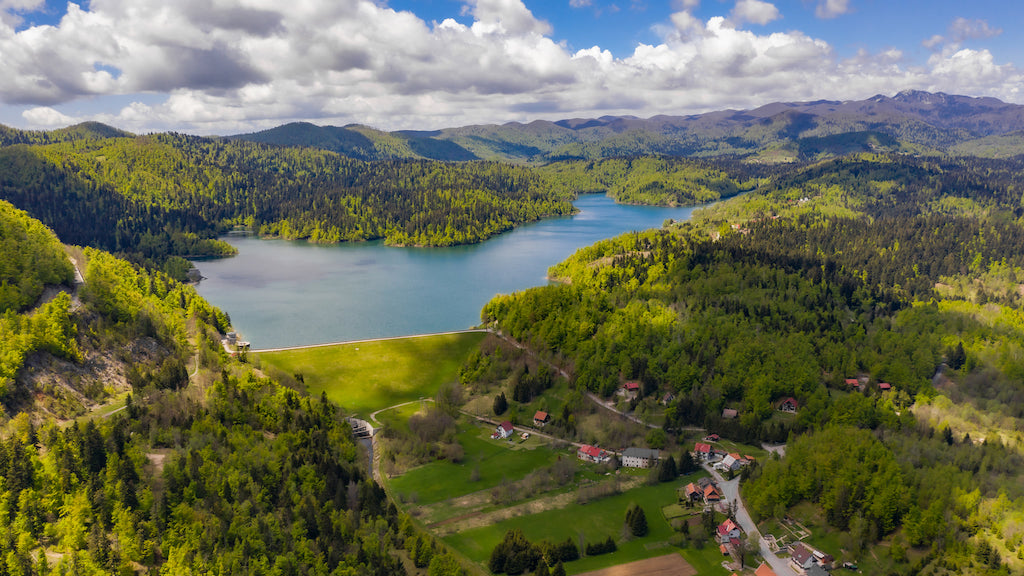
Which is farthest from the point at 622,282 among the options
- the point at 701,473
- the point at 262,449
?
the point at 262,449

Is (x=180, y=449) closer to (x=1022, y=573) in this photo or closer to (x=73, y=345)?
(x=73, y=345)

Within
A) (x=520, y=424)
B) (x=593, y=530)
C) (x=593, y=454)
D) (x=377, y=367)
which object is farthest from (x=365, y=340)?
(x=593, y=530)

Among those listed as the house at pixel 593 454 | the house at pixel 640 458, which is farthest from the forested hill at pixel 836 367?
the house at pixel 593 454

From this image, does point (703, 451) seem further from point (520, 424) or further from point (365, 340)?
point (365, 340)

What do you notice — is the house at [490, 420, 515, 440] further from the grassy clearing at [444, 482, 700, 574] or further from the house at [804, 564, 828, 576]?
the house at [804, 564, 828, 576]

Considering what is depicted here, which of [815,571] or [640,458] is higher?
[640,458]

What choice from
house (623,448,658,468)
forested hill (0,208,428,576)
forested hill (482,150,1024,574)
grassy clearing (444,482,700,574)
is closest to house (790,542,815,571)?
forested hill (482,150,1024,574)

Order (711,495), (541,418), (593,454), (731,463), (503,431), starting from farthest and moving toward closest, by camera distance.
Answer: (541,418) → (503,431) → (593,454) → (731,463) → (711,495)
